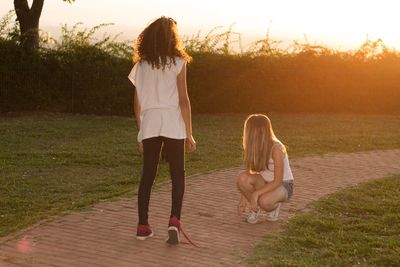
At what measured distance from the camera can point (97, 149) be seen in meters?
14.1

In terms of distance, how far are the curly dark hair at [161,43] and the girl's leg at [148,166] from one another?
26.2 inches

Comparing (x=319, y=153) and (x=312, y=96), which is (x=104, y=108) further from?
(x=319, y=153)

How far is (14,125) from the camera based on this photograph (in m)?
18.0

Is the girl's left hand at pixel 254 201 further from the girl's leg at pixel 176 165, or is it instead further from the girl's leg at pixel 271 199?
the girl's leg at pixel 176 165

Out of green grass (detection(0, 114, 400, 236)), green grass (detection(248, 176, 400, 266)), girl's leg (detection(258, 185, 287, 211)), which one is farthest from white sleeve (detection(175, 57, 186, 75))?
green grass (detection(0, 114, 400, 236))

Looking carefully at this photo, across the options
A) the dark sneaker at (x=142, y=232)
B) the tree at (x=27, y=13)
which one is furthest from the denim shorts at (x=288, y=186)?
the tree at (x=27, y=13)

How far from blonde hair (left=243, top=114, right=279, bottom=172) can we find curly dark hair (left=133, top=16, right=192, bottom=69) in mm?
1411

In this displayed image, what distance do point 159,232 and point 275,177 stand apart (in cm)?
131

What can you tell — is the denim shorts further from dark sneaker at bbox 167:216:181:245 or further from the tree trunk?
the tree trunk

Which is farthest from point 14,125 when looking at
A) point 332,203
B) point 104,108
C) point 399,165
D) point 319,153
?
point 332,203

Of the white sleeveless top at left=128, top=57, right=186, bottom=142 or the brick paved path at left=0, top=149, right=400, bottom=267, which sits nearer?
the brick paved path at left=0, top=149, right=400, bottom=267

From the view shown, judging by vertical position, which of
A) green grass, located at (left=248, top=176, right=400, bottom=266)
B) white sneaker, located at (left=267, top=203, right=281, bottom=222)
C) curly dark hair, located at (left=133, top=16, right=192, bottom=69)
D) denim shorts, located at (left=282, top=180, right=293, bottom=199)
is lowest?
green grass, located at (left=248, top=176, right=400, bottom=266)

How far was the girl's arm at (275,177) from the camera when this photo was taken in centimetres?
794

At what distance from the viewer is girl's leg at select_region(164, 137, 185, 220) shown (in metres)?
6.89
